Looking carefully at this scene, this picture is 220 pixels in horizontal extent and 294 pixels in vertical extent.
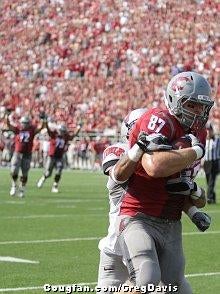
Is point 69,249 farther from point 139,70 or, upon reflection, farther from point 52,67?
point 52,67

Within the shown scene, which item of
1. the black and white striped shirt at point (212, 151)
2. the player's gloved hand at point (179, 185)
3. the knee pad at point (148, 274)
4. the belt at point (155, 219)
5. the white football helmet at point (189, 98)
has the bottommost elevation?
the black and white striped shirt at point (212, 151)

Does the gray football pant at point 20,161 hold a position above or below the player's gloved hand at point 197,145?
below

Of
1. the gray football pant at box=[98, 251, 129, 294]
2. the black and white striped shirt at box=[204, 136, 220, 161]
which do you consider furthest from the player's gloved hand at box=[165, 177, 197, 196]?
the black and white striped shirt at box=[204, 136, 220, 161]

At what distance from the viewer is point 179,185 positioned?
5230 millimetres

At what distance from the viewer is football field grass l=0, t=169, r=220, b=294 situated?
820cm

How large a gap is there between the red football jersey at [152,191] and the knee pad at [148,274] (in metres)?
0.35

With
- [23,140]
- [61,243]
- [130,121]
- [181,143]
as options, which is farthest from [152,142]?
[23,140]

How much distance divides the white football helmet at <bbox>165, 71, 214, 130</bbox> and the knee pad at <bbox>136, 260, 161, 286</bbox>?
797 millimetres

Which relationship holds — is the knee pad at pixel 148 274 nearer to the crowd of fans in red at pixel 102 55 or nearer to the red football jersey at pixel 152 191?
the red football jersey at pixel 152 191

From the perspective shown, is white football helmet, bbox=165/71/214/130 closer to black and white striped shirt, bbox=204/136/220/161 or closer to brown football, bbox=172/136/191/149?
brown football, bbox=172/136/191/149

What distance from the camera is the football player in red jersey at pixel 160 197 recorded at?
197 inches

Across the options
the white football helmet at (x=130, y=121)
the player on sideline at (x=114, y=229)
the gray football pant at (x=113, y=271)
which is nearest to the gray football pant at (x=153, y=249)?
the player on sideline at (x=114, y=229)

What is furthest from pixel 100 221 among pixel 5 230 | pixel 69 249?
pixel 69 249

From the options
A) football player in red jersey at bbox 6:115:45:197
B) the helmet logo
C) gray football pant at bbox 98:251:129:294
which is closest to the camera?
the helmet logo
